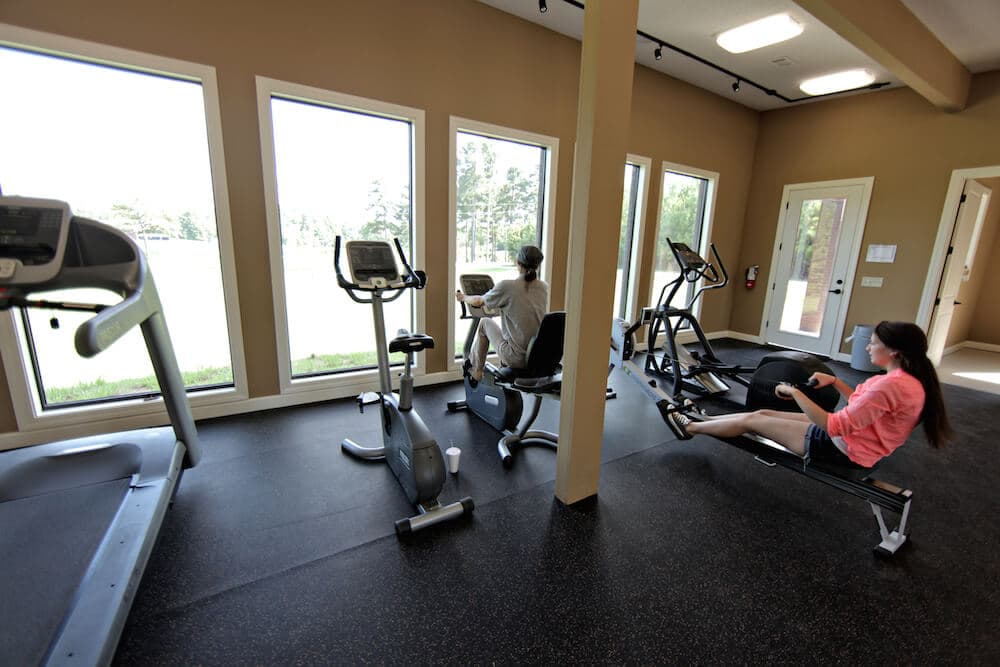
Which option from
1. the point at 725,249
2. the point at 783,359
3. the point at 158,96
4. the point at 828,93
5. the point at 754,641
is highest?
the point at 828,93

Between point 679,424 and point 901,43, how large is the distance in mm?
3699

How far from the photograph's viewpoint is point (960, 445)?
3.34 metres

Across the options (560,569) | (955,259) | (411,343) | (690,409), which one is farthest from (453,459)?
(955,259)

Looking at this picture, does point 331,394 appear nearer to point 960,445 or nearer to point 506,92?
point 506,92

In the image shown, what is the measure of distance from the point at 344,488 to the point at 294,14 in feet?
11.2

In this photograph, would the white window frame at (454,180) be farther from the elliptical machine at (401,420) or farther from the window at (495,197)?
the elliptical machine at (401,420)

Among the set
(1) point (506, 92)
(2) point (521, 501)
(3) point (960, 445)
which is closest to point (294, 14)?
(1) point (506, 92)

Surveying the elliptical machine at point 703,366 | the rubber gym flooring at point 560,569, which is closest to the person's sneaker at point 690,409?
the elliptical machine at point 703,366

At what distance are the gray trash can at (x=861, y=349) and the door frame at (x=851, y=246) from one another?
0.37 meters

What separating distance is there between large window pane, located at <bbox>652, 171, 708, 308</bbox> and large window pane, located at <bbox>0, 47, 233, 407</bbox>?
197 inches

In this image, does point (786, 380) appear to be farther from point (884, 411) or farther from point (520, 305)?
point (520, 305)

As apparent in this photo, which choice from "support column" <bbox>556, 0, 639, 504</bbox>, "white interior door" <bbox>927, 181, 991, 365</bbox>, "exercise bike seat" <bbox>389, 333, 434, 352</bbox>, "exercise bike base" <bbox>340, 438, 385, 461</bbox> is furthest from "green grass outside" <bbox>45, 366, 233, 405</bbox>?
"white interior door" <bbox>927, 181, 991, 365</bbox>

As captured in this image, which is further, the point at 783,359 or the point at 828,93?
the point at 828,93

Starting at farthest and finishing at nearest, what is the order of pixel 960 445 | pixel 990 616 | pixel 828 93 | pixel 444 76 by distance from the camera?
pixel 828 93, pixel 444 76, pixel 960 445, pixel 990 616
